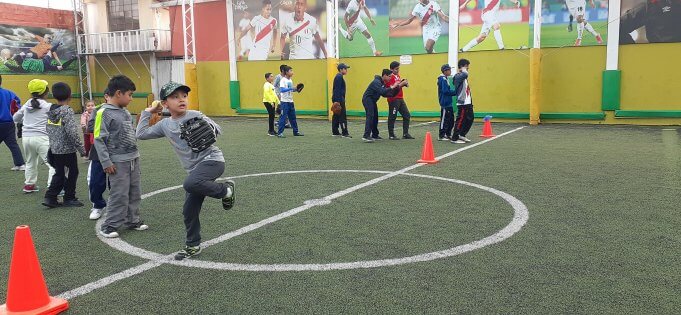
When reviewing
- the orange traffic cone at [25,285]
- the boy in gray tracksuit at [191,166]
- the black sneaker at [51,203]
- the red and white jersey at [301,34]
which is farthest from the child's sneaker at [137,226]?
the red and white jersey at [301,34]

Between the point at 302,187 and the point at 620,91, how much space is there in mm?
12800

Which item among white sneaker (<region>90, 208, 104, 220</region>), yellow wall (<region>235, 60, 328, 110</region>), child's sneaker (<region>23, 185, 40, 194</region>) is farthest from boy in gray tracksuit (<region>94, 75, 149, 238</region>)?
yellow wall (<region>235, 60, 328, 110</region>)

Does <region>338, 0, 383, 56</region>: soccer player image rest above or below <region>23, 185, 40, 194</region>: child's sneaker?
above

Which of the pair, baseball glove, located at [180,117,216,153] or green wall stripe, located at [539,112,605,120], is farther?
green wall stripe, located at [539,112,605,120]

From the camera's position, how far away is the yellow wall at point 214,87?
80.8 feet

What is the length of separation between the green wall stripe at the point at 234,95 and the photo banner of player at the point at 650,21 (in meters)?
15.3

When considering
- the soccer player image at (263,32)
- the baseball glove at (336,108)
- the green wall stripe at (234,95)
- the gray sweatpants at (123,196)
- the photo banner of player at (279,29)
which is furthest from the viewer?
the green wall stripe at (234,95)

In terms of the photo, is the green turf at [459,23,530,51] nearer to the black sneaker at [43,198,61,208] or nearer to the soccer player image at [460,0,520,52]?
the soccer player image at [460,0,520,52]

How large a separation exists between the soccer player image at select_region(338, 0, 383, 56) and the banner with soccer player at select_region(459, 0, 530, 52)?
135 inches

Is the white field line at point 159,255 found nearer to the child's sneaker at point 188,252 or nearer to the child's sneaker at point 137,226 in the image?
the child's sneaker at point 188,252

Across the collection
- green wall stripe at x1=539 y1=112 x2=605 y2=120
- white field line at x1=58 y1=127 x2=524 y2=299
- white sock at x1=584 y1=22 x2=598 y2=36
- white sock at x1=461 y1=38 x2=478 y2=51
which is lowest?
white field line at x1=58 y1=127 x2=524 y2=299

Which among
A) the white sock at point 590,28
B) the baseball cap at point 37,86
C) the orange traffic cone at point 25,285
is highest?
the white sock at point 590,28

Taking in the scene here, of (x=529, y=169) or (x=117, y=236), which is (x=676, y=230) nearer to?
(x=529, y=169)

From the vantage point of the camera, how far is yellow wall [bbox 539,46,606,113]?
1669 cm
